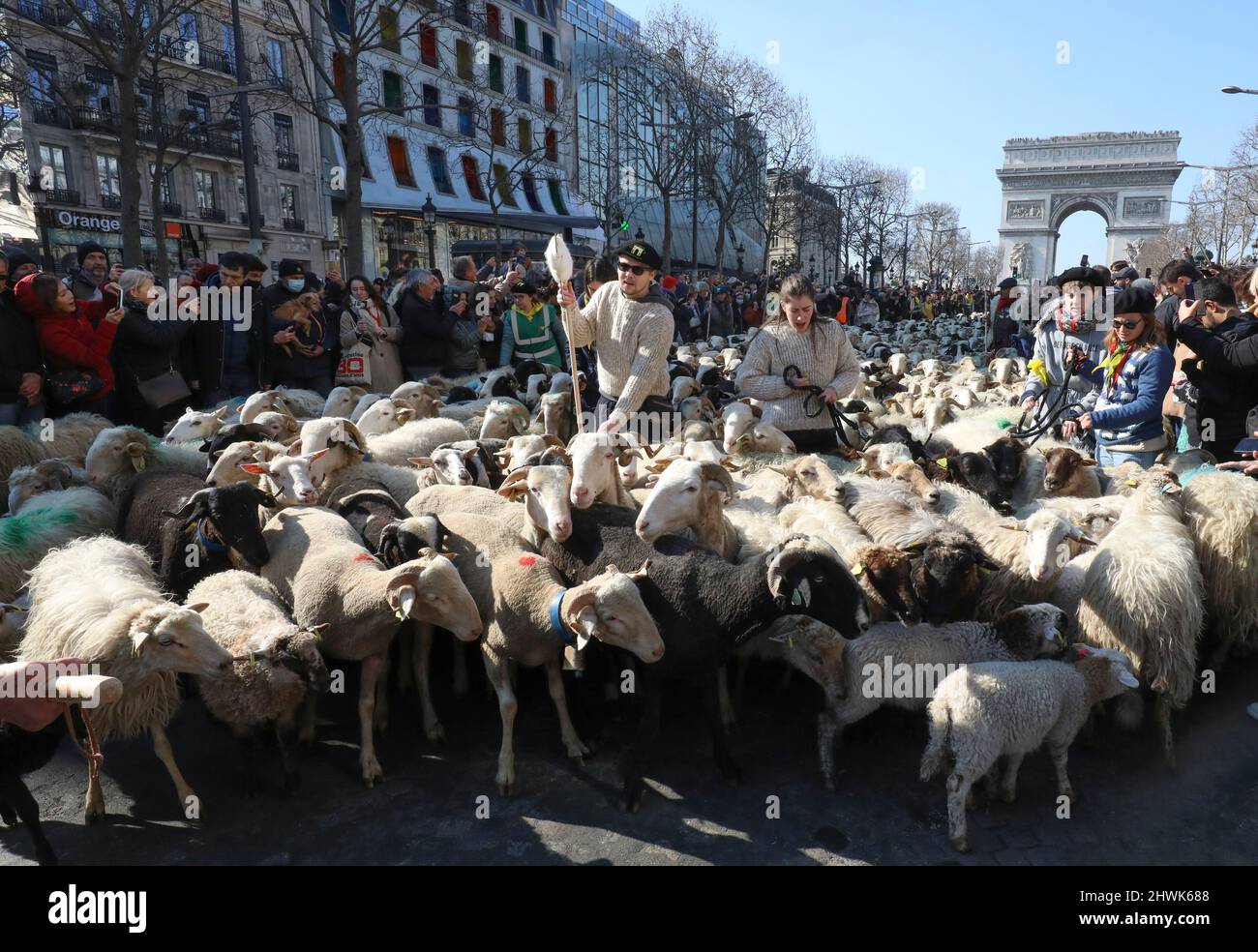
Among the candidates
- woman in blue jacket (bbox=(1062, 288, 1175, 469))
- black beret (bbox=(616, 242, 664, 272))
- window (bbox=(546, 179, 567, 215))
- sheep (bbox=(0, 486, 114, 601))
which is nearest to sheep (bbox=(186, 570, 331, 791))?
sheep (bbox=(0, 486, 114, 601))

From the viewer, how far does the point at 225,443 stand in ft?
18.7

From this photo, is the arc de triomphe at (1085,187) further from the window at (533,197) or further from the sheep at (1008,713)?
the sheep at (1008,713)

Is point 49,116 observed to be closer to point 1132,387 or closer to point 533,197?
point 533,197

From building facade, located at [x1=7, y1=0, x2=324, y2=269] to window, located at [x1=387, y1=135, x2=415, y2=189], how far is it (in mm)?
3166

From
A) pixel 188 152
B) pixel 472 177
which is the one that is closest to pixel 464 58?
pixel 472 177

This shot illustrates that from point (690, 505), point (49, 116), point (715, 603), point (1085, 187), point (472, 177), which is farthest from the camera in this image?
point (1085, 187)

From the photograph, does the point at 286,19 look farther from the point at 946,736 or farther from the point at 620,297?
the point at 946,736

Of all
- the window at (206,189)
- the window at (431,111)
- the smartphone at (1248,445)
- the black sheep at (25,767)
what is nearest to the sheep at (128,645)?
the black sheep at (25,767)

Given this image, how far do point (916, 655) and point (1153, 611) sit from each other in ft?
3.76

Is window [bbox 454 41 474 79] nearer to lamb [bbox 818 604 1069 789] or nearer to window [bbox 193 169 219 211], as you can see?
window [bbox 193 169 219 211]

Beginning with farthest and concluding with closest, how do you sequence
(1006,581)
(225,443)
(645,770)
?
1. (225,443)
2. (1006,581)
3. (645,770)

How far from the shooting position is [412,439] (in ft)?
21.6

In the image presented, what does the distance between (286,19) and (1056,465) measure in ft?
127
